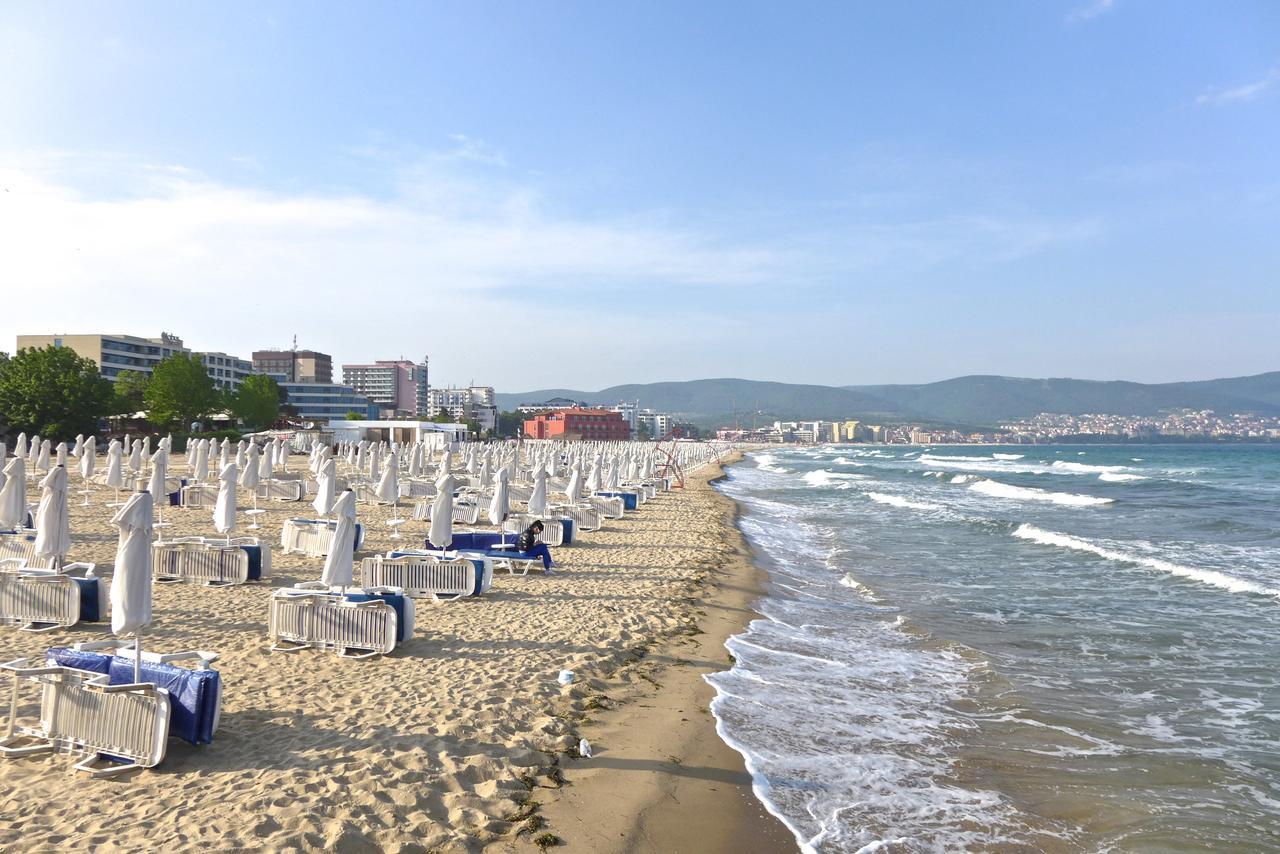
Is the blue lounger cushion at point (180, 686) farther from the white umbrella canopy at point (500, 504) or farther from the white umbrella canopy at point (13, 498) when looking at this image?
the white umbrella canopy at point (500, 504)

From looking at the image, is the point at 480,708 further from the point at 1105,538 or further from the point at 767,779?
the point at 1105,538

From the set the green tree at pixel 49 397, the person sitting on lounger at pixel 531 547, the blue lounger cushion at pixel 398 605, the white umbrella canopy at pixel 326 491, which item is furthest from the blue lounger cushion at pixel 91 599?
the green tree at pixel 49 397

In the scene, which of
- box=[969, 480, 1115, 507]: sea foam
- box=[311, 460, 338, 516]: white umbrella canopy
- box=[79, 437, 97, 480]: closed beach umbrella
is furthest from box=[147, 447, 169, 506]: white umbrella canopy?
box=[969, 480, 1115, 507]: sea foam

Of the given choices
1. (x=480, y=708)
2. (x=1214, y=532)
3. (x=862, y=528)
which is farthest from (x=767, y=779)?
(x=1214, y=532)

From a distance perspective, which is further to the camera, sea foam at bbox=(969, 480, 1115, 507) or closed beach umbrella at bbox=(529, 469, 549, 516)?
sea foam at bbox=(969, 480, 1115, 507)

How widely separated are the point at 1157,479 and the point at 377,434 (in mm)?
56050

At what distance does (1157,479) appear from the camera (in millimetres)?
50656

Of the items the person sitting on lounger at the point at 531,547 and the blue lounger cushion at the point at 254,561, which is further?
the person sitting on lounger at the point at 531,547

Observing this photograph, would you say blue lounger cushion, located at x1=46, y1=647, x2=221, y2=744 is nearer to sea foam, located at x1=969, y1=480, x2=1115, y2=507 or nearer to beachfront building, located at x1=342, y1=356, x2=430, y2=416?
sea foam, located at x1=969, y1=480, x2=1115, y2=507

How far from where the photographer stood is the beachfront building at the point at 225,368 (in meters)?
97.3

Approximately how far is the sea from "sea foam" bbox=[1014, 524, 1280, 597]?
10cm

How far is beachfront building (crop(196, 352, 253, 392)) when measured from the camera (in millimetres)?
97262

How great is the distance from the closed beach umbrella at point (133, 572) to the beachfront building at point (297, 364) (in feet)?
464

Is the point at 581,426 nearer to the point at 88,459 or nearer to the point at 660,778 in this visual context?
the point at 88,459
